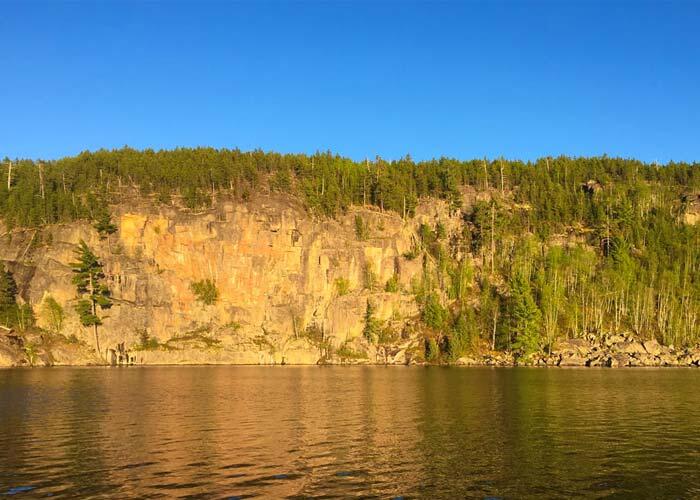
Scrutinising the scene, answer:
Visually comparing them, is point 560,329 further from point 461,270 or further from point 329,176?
point 329,176

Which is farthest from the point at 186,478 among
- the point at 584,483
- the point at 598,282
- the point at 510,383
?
the point at 598,282

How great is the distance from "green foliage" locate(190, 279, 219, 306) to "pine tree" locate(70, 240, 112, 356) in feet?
57.3

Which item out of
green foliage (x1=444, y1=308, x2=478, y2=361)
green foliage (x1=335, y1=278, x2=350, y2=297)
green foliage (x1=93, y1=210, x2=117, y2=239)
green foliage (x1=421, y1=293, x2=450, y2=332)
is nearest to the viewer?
green foliage (x1=444, y1=308, x2=478, y2=361)

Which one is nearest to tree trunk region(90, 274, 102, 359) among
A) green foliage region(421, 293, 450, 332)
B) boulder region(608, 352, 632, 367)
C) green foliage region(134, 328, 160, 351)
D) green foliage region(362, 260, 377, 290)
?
green foliage region(134, 328, 160, 351)

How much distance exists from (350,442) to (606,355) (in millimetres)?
92144

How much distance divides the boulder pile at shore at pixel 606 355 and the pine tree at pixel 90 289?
73782mm

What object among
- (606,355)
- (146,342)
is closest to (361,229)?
(146,342)

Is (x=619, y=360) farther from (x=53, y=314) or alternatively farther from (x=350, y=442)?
(x=53, y=314)

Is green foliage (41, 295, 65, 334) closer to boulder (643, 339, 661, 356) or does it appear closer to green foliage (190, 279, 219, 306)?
green foliage (190, 279, 219, 306)

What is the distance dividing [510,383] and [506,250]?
75.4m

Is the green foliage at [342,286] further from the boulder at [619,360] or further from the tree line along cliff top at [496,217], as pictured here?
the boulder at [619,360]

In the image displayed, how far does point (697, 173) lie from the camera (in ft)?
561

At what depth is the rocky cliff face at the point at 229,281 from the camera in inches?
4715

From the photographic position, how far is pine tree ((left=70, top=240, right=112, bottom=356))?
381ft
